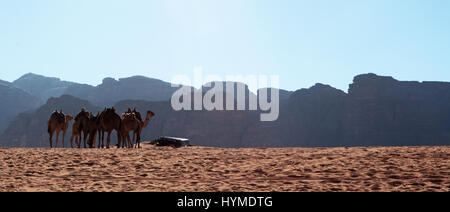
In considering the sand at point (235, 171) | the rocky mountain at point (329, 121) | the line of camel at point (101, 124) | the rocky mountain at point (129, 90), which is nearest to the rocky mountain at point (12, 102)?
the rocky mountain at point (129, 90)

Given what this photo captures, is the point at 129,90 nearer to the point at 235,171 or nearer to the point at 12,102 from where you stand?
the point at 12,102

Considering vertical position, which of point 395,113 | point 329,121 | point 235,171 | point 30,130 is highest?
point 395,113

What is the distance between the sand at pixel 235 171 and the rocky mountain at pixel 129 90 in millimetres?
164275

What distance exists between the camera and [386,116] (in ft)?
392

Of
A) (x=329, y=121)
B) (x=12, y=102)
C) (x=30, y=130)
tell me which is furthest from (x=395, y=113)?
(x=12, y=102)

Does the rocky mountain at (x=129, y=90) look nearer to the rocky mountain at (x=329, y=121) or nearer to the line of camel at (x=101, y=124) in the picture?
the rocky mountain at (x=329, y=121)

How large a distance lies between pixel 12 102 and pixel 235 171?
7139 inches

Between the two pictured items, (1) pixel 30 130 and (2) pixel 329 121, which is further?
(2) pixel 329 121

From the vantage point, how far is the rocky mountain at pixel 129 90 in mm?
176375

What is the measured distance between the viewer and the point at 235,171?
11.6 m
